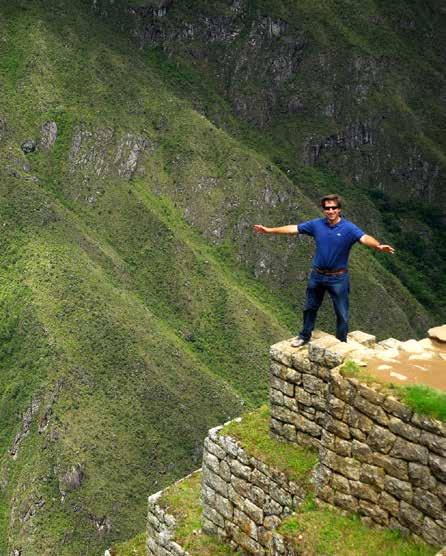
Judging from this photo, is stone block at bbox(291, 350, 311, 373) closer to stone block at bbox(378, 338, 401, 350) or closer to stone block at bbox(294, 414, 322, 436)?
stone block at bbox(294, 414, 322, 436)

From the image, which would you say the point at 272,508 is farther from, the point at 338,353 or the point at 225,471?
the point at 338,353

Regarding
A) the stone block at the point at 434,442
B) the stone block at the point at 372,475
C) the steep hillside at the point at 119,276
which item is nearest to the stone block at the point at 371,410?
the stone block at the point at 434,442

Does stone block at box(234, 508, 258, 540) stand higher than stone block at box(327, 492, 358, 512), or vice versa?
stone block at box(327, 492, 358, 512)

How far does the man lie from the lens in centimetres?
1122

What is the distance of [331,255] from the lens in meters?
11.4

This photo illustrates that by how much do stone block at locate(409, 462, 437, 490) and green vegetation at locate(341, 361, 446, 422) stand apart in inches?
26.8

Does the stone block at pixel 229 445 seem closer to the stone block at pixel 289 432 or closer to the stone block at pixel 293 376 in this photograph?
the stone block at pixel 289 432

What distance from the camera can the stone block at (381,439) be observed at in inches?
359

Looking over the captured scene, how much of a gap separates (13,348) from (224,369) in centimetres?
2834

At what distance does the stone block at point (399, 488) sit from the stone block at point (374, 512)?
1.06 feet

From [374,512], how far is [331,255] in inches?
153

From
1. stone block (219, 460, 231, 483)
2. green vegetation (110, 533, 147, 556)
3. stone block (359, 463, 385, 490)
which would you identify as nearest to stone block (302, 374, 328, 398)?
stone block (359, 463, 385, 490)

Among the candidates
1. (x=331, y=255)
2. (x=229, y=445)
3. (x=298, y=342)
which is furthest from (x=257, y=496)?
(x=331, y=255)

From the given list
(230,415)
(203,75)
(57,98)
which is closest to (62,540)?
(230,415)
